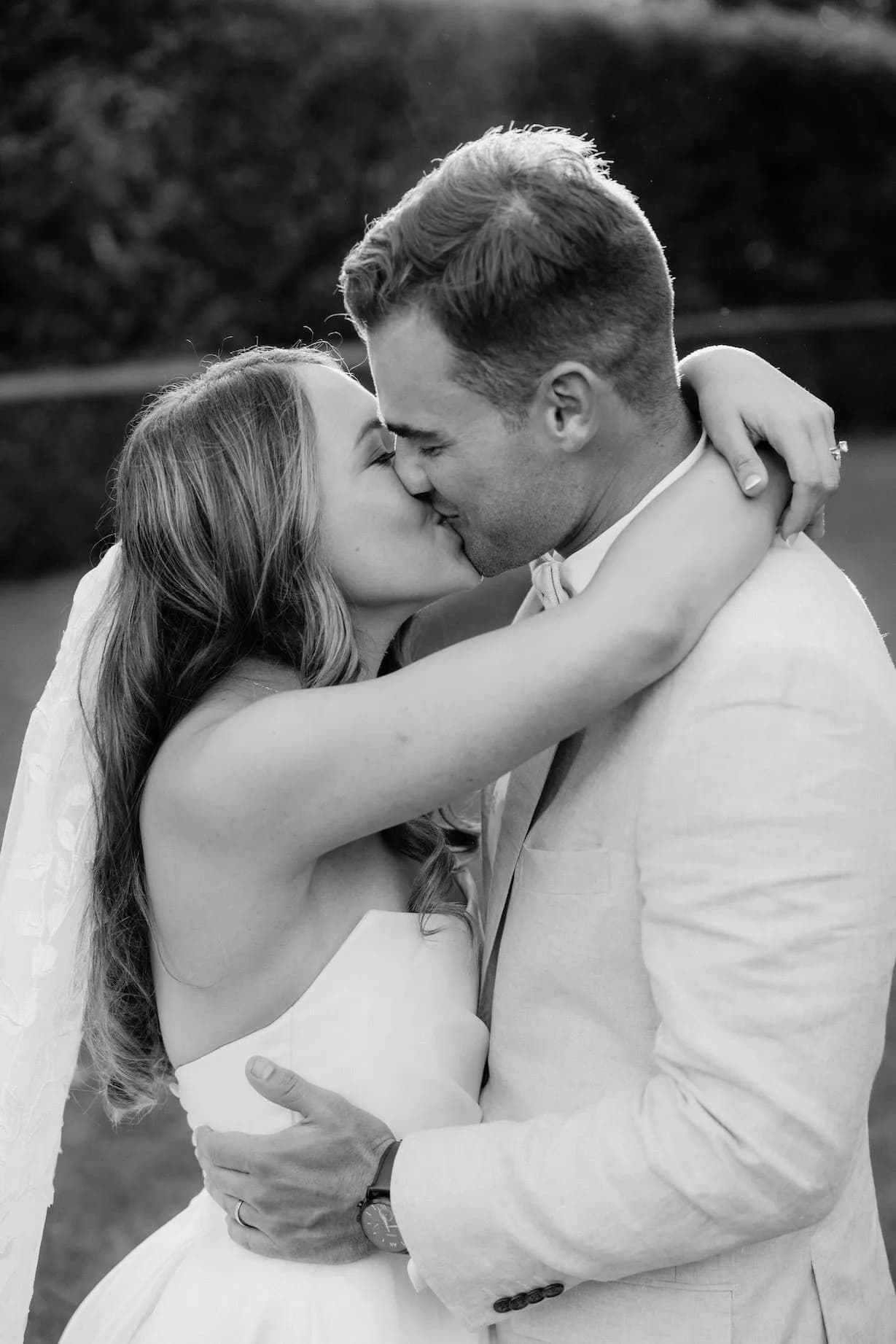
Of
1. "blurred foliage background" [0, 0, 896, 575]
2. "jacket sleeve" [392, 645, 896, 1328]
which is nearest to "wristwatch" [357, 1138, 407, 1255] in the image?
"jacket sleeve" [392, 645, 896, 1328]

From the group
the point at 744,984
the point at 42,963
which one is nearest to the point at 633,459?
the point at 744,984

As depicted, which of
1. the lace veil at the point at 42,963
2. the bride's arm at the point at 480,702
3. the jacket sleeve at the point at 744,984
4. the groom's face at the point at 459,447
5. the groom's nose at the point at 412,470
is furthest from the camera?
the lace veil at the point at 42,963

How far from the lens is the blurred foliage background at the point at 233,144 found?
11586 mm

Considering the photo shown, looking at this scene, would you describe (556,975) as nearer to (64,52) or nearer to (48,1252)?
(48,1252)

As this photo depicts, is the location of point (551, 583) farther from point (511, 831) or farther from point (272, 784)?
point (272, 784)

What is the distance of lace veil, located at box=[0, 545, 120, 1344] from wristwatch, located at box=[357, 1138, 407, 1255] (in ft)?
2.46

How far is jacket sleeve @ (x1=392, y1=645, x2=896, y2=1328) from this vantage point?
1743mm

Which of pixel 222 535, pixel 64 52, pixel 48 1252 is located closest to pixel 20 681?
pixel 48 1252

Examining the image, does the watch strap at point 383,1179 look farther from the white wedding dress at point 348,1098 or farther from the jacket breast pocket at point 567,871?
the jacket breast pocket at point 567,871

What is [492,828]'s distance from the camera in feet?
8.54

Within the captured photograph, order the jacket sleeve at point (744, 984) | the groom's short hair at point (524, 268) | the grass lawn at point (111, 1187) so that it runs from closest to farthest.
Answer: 1. the jacket sleeve at point (744, 984)
2. the groom's short hair at point (524, 268)
3. the grass lawn at point (111, 1187)

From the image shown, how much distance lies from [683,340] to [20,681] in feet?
27.4

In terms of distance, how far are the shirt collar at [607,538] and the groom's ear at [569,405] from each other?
132 millimetres

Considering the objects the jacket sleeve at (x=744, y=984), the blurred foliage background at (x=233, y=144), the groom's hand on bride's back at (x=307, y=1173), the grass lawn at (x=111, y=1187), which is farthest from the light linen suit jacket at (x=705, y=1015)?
the blurred foliage background at (x=233, y=144)
